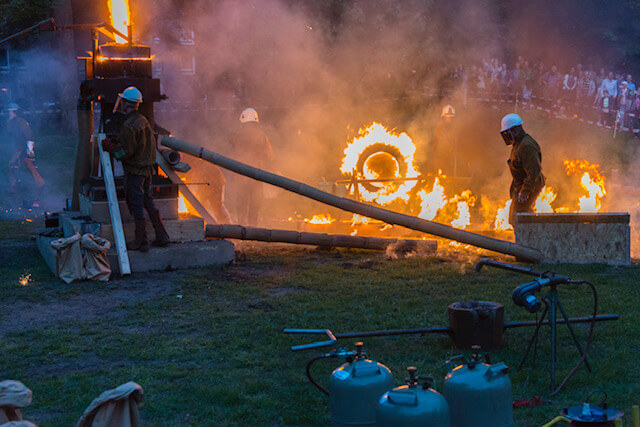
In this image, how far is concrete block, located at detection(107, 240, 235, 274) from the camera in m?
9.58

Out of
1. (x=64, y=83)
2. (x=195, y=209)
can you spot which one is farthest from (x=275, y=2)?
(x=195, y=209)

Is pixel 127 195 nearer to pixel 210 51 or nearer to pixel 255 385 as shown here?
pixel 255 385

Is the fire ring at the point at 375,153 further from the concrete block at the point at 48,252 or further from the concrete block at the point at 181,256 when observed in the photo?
the concrete block at the point at 48,252

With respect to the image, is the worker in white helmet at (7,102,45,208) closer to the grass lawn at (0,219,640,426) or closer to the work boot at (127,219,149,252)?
the grass lawn at (0,219,640,426)

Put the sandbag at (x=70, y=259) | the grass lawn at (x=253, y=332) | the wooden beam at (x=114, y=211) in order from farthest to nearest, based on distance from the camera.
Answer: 1. the wooden beam at (x=114, y=211)
2. the sandbag at (x=70, y=259)
3. the grass lawn at (x=253, y=332)

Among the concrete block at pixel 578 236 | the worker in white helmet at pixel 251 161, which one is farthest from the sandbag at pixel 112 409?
the worker in white helmet at pixel 251 161

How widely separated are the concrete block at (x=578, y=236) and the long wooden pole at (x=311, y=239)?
1.54 m

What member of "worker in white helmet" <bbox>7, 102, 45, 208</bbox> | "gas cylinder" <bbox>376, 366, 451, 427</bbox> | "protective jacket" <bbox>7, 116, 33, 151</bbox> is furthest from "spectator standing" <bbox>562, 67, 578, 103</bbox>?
"gas cylinder" <bbox>376, 366, 451, 427</bbox>

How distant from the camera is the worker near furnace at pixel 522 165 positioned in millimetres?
9758

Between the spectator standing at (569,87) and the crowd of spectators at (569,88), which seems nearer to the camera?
the crowd of spectators at (569,88)

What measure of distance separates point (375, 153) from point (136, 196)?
23.2ft

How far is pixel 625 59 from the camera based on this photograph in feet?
126

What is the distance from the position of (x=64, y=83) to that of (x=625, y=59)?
29.7 metres

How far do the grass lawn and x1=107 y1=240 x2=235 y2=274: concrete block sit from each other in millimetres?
227
